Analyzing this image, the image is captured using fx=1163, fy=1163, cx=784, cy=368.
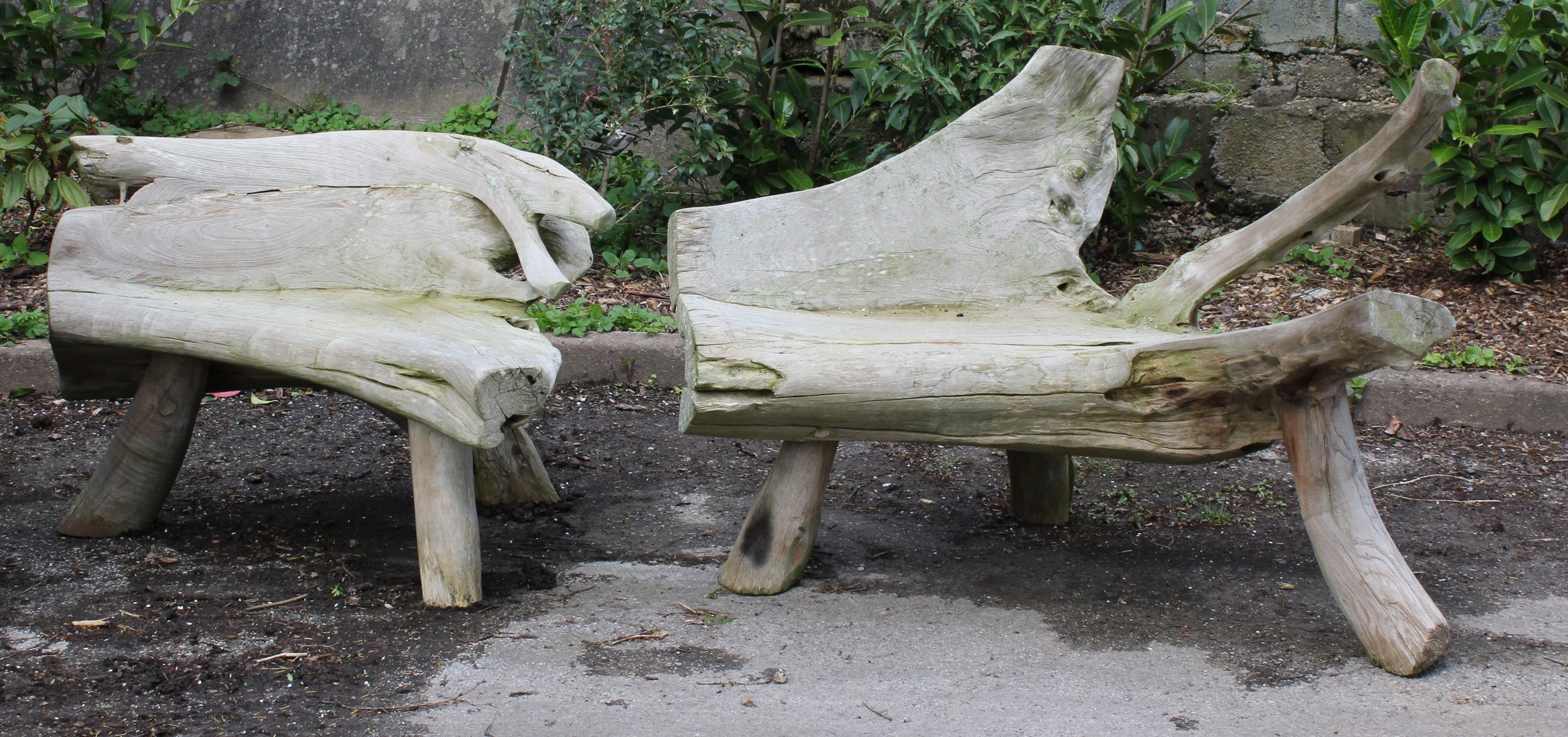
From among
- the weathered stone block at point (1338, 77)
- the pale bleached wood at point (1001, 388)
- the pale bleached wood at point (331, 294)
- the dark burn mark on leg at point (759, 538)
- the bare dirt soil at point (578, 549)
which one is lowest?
the bare dirt soil at point (578, 549)

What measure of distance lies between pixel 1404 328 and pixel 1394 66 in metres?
2.76

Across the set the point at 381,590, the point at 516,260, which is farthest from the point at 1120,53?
the point at 381,590

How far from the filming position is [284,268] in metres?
2.65

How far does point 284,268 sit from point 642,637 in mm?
1236

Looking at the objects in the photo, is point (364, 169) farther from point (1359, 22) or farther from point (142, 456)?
point (1359, 22)

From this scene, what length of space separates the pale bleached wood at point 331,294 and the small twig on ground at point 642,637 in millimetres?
430

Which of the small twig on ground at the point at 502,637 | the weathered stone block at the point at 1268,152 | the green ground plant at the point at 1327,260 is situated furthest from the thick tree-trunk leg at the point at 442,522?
the weathered stone block at the point at 1268,152

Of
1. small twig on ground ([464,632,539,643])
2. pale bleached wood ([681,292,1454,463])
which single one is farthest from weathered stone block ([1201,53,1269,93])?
small twig on ground ([464,632,539,643])

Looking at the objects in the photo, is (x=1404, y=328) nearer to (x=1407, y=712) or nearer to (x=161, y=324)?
(x=1407, y=712)

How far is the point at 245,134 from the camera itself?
15.4ft

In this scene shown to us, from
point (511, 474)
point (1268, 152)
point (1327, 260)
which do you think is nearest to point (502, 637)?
point (511, 474)

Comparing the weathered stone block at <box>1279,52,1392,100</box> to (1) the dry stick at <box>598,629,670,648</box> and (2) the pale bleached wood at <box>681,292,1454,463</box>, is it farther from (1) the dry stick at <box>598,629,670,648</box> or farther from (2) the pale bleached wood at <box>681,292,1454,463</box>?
(1) the dry stick at <box>598,629,670,648</box>

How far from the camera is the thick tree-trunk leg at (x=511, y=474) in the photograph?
2924 millimetres

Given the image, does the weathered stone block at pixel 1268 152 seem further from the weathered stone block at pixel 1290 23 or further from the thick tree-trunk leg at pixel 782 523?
the thick tree-trunk leg at pixel 782 523
